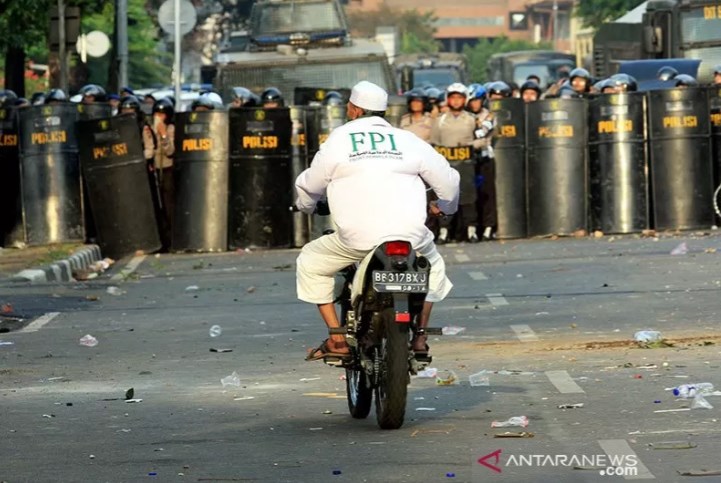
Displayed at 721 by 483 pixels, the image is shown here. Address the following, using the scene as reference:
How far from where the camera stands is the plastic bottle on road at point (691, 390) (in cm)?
1066

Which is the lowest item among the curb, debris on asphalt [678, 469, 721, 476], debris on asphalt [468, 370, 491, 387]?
the curb

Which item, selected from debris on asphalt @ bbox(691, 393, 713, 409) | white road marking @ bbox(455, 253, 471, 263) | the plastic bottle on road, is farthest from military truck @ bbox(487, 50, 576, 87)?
debris on asphalt @ bbox(691, 393, 713, 409)

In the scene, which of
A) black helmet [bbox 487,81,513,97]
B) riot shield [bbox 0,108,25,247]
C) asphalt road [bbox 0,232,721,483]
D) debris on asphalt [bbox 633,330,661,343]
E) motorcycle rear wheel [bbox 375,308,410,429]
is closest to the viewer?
asphalt road [bbox 0,232,721,483]

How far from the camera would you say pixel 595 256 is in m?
22.1

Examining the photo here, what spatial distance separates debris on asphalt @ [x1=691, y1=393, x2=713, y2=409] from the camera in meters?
10.2

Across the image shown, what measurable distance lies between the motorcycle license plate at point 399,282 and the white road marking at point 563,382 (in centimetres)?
159

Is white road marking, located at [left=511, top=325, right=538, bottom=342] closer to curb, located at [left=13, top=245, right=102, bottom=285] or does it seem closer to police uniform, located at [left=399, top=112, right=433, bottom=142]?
curb, located at [left=13, top=245, right=102, bottom=285]

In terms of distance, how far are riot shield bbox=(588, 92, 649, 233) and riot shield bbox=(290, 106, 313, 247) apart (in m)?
3.46

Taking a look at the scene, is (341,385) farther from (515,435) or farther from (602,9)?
(602,9)

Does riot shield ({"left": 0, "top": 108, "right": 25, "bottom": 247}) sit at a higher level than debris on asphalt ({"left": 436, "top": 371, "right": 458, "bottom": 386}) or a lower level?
higher

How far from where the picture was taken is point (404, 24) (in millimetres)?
139000

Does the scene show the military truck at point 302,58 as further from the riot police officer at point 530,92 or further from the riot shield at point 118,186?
the riot shield at point 118,186

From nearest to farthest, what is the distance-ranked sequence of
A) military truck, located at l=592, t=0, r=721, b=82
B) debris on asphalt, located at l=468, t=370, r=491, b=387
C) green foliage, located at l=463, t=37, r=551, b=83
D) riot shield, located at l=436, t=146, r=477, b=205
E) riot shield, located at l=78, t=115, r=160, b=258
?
1. debris on asphalt, located at l=468, t=370, r=491, b=387
2. riot shield, located at l=78, t=115, r=160, b=258
3. riot shield, located at l=436, t=146, r=477, b=205
4. military truck, located at l=592, t=0, r=721, b=82
5. green foliage, located at l=463, t=37, r=551, b=83

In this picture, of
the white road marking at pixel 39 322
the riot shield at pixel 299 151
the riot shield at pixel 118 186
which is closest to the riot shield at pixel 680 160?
the riot shield at pixel 299 151
